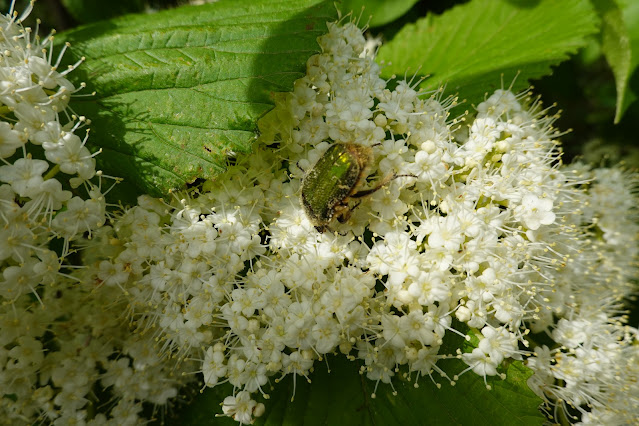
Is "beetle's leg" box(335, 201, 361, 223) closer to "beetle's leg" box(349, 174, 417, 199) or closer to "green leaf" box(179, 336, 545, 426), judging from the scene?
"beetle's leg" box(349, 174, 417, 199)

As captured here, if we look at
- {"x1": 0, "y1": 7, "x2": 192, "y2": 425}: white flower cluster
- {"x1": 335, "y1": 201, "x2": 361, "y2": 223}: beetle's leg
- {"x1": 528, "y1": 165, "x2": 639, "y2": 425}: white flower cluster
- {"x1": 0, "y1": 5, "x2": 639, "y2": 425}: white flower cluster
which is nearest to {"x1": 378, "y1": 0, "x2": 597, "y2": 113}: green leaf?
{"x1": 0, "y1": 5, "x2": 639, "y2": 425}: white flower cluster

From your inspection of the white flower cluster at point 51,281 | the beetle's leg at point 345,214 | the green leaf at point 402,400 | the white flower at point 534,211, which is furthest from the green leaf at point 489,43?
the white flower cluster at point 51,281

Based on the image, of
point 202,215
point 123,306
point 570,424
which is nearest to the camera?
point 202,215

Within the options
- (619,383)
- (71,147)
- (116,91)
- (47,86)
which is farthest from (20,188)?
(619,383)

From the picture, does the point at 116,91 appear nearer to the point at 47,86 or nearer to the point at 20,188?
the point at 47,86

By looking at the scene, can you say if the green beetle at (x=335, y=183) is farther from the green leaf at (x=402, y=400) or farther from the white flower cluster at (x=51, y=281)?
the white flower cluster at (x=51, y=281)

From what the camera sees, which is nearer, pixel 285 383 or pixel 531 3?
pixel 285 383
